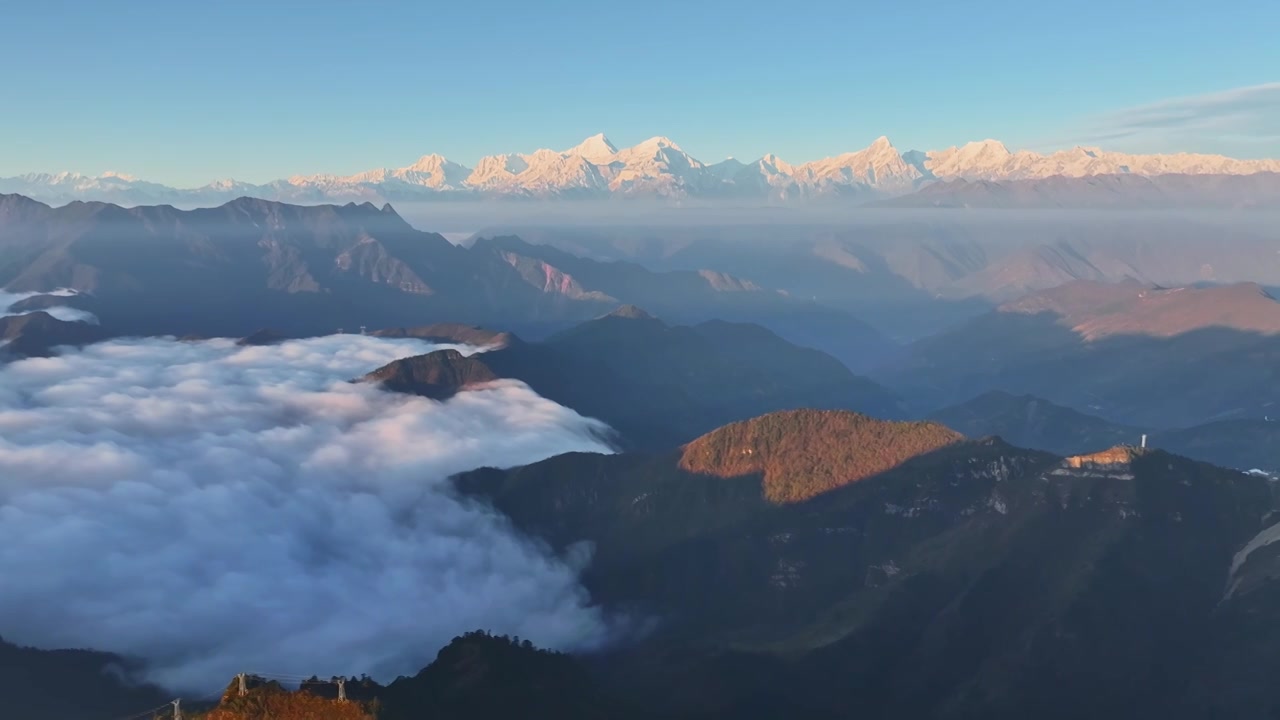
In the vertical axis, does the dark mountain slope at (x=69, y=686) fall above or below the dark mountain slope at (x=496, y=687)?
below

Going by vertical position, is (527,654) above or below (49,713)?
above

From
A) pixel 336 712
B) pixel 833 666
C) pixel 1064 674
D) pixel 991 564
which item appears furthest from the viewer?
pixel 991 564

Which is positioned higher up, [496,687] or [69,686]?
[496,687]

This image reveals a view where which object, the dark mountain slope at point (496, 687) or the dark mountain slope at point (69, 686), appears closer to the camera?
the dark mountain slope at point (496, 687)

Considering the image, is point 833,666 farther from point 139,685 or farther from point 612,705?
point 139,685

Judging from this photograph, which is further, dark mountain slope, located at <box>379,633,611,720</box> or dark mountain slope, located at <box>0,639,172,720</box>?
dark mountain slope, located at <box>0,639,172,720</box>

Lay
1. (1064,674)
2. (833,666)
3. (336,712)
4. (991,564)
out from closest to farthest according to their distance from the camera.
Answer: (336,712) < (1064,674) < (833,666) < (991,564)

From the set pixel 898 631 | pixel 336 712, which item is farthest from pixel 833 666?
pixel 336 712

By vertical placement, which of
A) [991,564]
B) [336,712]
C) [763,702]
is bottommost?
[763,702]

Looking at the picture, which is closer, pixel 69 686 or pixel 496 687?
pixel 496 687

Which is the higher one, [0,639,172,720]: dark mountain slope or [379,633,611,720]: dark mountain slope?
[379,633,611,720]: dark mountain slope

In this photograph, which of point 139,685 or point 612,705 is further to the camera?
point 139,685
